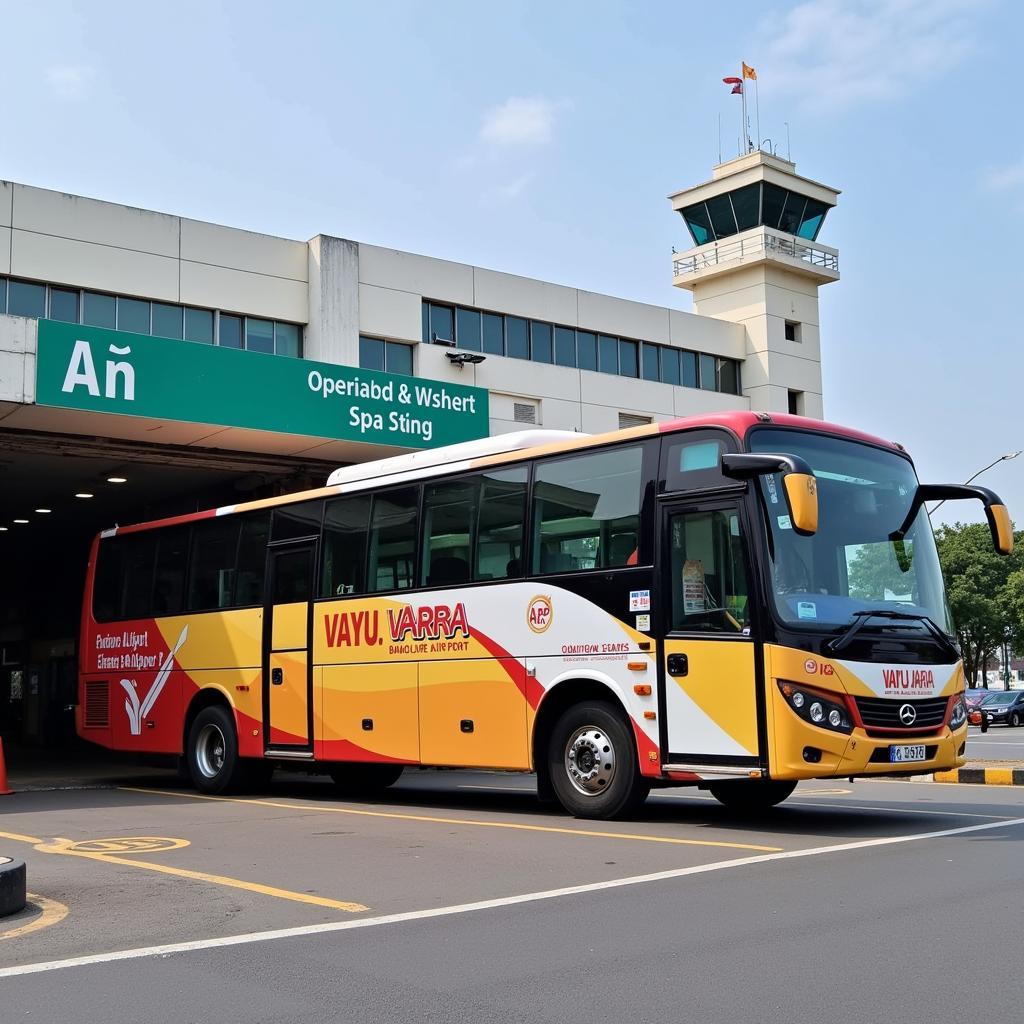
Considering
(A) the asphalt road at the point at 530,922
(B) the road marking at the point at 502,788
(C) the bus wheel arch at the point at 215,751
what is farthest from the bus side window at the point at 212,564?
(A) the asphalt road at the point at 530,922

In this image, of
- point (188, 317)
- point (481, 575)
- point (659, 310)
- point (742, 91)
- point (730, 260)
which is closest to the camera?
point (481, 575)

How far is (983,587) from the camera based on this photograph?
2655 inches

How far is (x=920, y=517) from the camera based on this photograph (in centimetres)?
1169

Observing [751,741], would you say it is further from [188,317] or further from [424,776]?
[188,317]

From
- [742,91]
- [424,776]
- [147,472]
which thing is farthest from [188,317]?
[742,91]

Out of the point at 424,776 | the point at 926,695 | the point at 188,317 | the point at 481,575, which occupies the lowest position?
the point at 424,776

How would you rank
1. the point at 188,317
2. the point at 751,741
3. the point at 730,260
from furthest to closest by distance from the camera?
the point at 730,260
the point at 188,317
the point at 751,741

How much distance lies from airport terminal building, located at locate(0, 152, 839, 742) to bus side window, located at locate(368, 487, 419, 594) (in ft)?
15.5

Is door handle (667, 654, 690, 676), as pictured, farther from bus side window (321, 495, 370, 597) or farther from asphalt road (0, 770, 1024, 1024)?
bus side window (321, 495, 370, 597)

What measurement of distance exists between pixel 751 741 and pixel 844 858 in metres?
1.62

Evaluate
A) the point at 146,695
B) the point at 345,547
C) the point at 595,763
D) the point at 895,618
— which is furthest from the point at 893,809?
the point at 146,695

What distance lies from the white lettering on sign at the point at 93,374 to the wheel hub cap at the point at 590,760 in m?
8.71

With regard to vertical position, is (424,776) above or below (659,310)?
below

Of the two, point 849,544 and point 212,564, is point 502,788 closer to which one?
point 212,564
